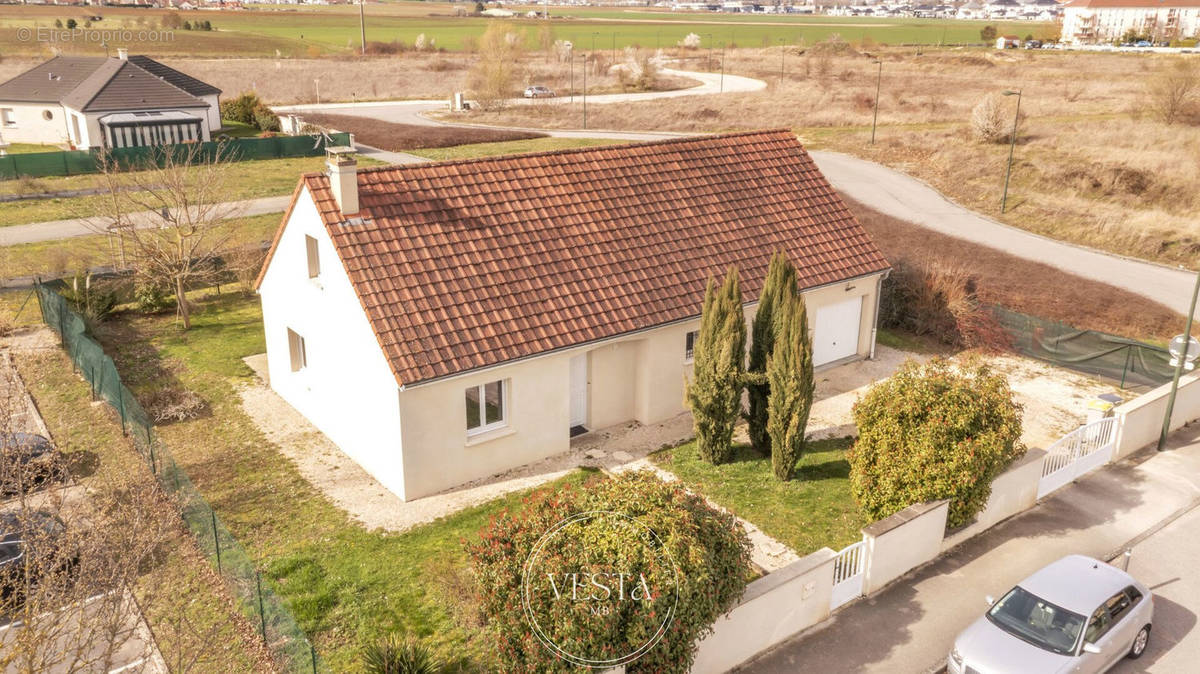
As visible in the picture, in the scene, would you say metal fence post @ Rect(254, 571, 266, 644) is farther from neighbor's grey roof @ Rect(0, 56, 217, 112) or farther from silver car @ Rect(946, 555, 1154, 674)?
neighbor's grey roof @ Rect(0, 56, 217, 112)

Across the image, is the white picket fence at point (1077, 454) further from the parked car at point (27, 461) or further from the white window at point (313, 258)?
the parked car at point (27, 461)

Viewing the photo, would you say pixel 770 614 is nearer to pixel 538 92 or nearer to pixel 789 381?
pixel 789 381

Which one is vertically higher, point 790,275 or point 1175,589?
point 790,275

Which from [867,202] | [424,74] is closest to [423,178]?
→ [867,202]

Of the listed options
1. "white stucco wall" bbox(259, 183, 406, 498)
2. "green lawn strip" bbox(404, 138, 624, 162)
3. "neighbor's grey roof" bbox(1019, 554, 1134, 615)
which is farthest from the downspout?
"green lawn strip" bbox(404, 138, 624, 162)

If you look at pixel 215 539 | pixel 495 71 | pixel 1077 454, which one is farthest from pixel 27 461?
pixel 495 71

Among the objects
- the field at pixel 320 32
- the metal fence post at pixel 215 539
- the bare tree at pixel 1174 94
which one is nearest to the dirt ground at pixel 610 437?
the metal fence post at pixel 215 539

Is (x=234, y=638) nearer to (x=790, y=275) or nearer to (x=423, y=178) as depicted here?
(x=423, y=178)
